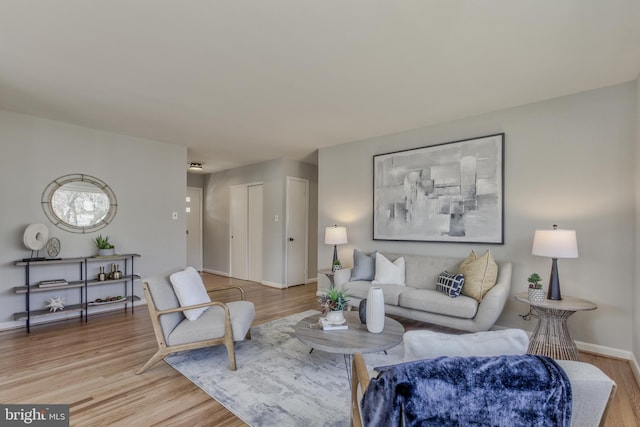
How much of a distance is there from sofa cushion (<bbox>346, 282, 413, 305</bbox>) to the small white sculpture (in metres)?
3.56

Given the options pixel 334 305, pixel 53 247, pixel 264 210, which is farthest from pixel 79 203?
pixel 334 305


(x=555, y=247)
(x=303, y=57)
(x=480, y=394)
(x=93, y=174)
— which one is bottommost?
(x=480, y=394)

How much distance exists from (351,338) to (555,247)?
6.48 feet

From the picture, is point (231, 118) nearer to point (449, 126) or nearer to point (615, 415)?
point (449, 126)

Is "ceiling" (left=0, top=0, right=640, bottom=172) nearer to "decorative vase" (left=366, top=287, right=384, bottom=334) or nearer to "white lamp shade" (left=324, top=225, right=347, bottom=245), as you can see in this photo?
"white lamp shade" (left=324, top=225, right=347, bottom=245)

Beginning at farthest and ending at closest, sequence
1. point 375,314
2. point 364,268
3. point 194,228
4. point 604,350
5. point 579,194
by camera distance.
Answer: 1. point 194,228
2. point 364,268
3. point 579,194
4. point 604,350
5. point 375,314

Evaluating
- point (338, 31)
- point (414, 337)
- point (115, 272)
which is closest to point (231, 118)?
point (338, 31)

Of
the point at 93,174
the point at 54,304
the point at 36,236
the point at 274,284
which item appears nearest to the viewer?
the point at 36,236

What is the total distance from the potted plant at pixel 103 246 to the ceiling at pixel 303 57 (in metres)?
1.59

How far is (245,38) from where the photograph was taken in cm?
221

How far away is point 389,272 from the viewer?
159 inches

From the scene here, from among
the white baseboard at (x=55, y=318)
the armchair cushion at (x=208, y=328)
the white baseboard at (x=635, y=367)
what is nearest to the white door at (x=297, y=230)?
the white baseboard at (x=55, y=318)

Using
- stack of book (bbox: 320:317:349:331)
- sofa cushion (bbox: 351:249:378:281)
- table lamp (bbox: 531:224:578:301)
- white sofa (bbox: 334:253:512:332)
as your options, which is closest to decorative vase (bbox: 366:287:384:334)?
stack of book (bbox: 320:317:349:331)

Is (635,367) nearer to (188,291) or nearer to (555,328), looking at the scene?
(555,328)
